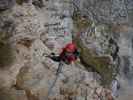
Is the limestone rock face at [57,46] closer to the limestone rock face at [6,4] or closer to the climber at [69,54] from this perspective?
the limestone rock face at [6,4]

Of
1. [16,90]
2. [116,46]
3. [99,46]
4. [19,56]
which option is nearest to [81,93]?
[16,90]

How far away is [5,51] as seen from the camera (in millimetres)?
8711

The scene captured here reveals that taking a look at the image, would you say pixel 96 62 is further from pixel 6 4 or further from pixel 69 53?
pixel 6 4

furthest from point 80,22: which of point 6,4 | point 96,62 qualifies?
point 6,4

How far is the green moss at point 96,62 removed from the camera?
10.7 metres

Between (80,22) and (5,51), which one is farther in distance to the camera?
(80,22)

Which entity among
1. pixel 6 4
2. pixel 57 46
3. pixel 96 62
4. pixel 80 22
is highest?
pixel 6 4

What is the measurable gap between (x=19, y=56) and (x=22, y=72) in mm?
655

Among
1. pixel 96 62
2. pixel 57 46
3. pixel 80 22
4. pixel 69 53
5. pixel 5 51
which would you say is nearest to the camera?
pixel 69 53

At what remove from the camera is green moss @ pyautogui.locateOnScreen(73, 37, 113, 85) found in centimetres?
1066

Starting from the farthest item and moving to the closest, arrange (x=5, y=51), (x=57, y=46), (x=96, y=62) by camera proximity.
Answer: (x=96, y=62), (x=57, y=46), (x=5, y=51)

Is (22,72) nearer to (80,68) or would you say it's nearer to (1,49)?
(1,49)

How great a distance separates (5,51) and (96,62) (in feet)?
10.4

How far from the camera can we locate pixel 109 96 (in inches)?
335
